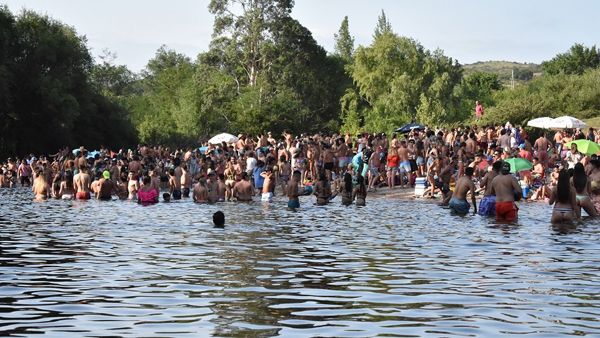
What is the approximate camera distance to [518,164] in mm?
27375

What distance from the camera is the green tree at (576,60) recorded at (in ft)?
352

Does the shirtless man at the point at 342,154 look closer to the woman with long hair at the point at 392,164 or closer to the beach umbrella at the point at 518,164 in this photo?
the woman with long hair at the point at 392,164

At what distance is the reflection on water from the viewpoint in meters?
9.54

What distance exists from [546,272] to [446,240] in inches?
179

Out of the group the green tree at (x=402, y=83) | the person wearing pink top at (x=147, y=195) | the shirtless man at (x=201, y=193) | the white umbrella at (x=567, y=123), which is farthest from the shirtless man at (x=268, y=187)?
the green tree at (x=402, y=83)

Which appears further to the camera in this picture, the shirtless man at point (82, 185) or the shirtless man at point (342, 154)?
the shirtless man at point (342, 154)

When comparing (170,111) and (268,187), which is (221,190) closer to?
(268,187)

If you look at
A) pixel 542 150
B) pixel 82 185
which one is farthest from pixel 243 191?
pixel 542 150

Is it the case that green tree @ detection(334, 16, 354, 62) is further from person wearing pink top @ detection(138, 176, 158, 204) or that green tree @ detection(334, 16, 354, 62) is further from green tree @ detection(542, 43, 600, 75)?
person wearing pink top @ detection(138, 176, 158, 204)

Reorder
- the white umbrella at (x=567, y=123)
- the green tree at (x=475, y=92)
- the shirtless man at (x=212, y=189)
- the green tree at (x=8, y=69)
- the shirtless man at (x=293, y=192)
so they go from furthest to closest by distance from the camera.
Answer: the green tree at (x=475, y=92)
the green tree at (x=8, y=69)
the white umbrella at (x=567, y=123)
the shirtless man at (x=212, y=189)
the shirtless man at (x=293, y=192)

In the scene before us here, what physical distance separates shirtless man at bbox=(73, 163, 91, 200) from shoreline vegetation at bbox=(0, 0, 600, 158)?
23753 mm

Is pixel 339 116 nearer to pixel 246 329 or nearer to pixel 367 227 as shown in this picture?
pixel 367 227

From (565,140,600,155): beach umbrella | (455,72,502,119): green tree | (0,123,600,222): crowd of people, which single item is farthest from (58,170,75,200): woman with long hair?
(455,72,502,119): green tree

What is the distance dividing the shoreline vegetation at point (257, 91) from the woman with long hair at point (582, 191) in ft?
110
